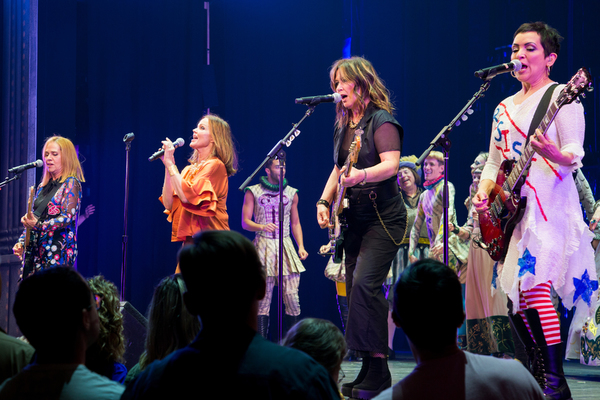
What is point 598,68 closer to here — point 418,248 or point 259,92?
point 418,248

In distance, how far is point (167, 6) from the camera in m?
7.34

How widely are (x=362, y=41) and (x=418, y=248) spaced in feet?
9.34

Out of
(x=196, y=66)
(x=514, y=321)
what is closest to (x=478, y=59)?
(x=196, y=66)

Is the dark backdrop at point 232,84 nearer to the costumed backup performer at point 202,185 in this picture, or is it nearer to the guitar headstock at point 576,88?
the costumed backup performer at point 202,185

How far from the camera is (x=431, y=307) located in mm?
1264

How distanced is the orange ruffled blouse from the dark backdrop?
274 cm

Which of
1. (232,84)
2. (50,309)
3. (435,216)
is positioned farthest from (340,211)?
(232,84)

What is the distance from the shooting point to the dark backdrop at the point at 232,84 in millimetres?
6938

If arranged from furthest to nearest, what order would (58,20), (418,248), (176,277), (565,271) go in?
(58,20) < (418,248) < (565,271) < (176,277)

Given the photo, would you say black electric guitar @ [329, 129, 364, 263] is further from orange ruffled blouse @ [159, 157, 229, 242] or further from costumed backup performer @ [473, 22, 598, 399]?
orange ruffled blouse @ [159, 157, 229, 242]

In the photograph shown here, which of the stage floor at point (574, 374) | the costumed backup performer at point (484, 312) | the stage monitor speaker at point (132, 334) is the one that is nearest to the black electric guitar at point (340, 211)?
the stage floor at point (574, 374)

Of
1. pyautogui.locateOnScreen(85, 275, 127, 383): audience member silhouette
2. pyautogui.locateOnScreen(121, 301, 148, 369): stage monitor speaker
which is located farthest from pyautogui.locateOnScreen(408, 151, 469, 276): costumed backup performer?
pyautogui.locateOnScreen(85, 275, 127, 383): audience member silhouette

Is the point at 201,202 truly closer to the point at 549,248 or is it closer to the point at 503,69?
the point at 503,69

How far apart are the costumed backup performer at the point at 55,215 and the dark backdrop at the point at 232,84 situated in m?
1.49
